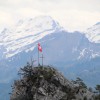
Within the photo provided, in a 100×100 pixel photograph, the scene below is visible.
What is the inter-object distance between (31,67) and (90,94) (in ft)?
33.1

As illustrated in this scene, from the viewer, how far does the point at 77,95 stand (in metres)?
75.1

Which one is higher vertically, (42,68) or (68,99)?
(42,68)

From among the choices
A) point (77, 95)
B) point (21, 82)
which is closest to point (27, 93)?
point (21, 82)

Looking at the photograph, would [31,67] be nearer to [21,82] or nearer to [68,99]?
[21,82]

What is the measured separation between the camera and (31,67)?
76750mm

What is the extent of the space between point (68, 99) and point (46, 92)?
3.42 meters

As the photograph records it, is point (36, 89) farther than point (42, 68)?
No

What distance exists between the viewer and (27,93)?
75.1 meters

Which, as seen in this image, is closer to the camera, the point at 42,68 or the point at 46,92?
the point at 46,92

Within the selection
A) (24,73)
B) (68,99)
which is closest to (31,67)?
(24,73)

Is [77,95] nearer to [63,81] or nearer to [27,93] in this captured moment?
[63,81]

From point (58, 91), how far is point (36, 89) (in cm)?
336

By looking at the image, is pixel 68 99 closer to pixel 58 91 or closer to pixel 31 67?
pixel 58 91

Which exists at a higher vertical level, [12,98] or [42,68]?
[42,68]
